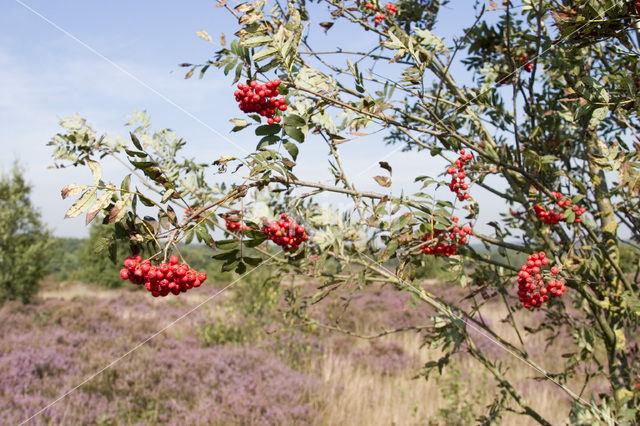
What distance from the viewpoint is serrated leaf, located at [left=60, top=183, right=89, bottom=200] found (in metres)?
0.80

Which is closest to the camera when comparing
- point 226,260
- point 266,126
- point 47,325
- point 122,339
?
point 226,260

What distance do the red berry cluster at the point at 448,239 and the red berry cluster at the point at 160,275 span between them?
2.60 feet

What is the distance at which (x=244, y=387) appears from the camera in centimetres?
489

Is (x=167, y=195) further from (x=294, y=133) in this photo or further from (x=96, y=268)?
(x=96, y=268)

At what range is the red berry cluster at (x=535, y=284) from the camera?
1.52 meters

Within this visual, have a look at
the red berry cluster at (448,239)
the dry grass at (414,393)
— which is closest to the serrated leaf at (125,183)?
the red berry cluster at (448,239)

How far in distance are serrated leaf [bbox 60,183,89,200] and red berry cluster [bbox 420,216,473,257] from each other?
102cm

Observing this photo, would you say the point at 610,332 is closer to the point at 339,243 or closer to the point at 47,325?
the point at 339,243

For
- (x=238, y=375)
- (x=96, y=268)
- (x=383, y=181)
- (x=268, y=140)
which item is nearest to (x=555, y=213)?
(x=383, y=181)

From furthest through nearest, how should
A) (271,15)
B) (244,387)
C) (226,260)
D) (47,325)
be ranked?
(47,325) < (244,387) < (271,15) < (226,260)

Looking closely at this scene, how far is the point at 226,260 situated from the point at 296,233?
0.36m

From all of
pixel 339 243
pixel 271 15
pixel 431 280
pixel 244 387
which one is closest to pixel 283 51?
pixel 271 15

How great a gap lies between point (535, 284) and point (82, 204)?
1454 mm

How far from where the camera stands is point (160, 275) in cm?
94
